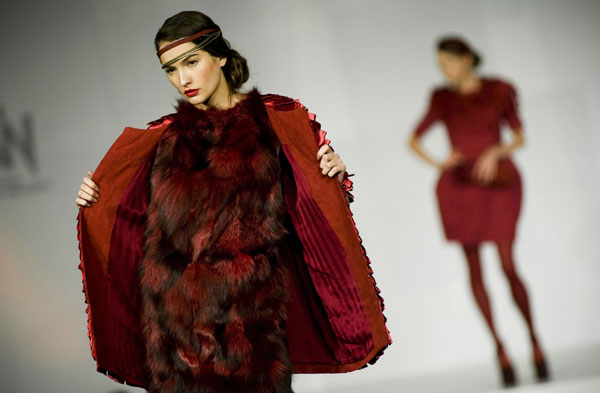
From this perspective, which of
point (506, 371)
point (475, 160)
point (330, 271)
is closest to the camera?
point (330, 271)

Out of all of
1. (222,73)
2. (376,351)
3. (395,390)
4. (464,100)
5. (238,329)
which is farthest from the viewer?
(464,100)

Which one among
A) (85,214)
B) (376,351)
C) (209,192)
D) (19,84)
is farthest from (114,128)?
(376,351)

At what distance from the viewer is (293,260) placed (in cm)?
173

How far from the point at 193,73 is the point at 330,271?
661 mm

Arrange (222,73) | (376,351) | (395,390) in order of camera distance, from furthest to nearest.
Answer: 1. (395,390)
2. (222,73)
3. (376,351)

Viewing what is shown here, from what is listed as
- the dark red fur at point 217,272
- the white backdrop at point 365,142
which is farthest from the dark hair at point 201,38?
the white backdrop at point 365,142

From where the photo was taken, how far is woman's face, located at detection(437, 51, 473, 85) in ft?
10.3

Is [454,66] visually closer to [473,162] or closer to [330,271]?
[473,162]

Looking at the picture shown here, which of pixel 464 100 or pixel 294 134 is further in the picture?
pixel 464 100

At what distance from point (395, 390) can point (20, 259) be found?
201cm

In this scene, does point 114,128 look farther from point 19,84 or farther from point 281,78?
point 281,78

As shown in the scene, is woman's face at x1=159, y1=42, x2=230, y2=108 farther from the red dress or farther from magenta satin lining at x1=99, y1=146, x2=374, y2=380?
the red dress

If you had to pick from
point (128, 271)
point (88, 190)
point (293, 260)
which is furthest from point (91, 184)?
point (293, 260)

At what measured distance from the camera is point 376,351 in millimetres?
1579
